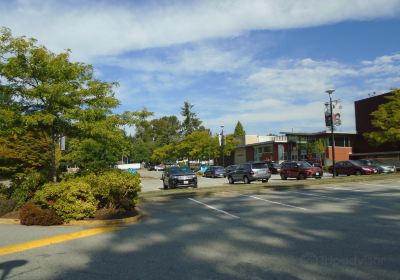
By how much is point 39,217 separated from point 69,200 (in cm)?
92

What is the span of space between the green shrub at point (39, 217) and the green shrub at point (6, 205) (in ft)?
4.78

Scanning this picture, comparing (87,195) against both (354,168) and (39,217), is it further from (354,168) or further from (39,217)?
(354,168)

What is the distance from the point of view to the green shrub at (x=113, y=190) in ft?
43.7

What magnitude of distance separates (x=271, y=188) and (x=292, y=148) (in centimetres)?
5227

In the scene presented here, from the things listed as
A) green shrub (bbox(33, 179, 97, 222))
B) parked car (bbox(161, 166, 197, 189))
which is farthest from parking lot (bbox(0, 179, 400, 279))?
parked car (bbox(161, 166, 197, 189))

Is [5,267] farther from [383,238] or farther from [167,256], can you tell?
[383,238]

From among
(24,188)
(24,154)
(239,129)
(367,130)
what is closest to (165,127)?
(239,129)

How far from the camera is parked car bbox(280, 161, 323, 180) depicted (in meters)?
35.1

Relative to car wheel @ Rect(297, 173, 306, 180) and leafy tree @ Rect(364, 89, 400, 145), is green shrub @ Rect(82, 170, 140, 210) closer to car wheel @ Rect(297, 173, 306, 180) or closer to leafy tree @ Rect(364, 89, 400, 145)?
car wheel @ Rect(297, 173, 306, 180)

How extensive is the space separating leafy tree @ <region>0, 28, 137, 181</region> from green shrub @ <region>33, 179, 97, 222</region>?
203cm

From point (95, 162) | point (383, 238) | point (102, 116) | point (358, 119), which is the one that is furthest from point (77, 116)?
point (358, 119)

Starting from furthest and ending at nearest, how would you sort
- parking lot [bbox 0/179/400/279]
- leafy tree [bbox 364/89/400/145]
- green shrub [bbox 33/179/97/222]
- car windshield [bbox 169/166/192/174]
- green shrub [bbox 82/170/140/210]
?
leafy tree [bbox 364/89/400/145]
car windshield [bbox 169/166/192/174]
green shrub [bbox 82/170/140/210]
green shrub [bbox 33/179/97/222]
parking lot [bbox 0/179/400/279]

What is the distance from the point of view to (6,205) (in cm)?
1353

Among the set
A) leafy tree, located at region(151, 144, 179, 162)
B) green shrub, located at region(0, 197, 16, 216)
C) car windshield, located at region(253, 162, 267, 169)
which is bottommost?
green shrub, located at region(0, 197, 16, 216)
